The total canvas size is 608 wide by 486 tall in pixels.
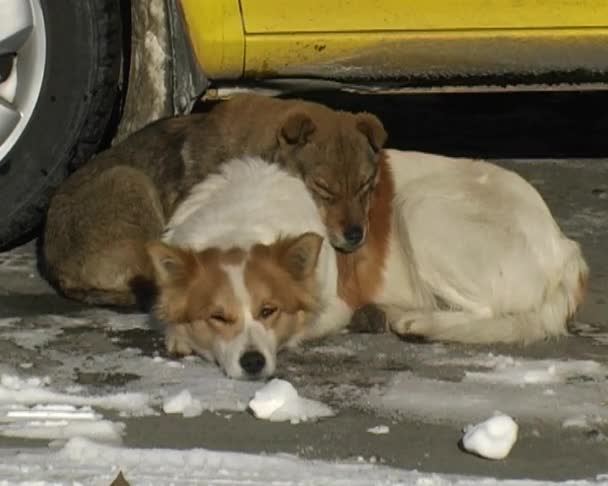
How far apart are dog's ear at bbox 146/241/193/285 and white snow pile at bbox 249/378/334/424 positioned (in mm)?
708

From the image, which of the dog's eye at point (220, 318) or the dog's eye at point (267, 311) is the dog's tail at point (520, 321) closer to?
the dog's eye at point (267, 311)

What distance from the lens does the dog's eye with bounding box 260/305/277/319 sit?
5684 millimetres

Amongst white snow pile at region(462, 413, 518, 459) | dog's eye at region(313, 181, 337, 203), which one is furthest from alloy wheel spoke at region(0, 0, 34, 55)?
white snow pile at region(462, 413, 518, 459)

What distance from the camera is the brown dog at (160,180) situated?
256 inches

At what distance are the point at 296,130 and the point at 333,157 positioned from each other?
20 cm

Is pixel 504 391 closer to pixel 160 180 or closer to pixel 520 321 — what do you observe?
pixel 520 321

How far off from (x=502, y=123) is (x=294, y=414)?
180 inches

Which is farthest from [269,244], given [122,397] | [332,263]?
[122,397]

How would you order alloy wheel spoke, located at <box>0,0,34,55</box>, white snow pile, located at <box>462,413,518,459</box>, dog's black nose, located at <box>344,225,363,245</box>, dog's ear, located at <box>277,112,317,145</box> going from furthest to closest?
1. dog's ear, located at <box>277,112,317,145</box>
2. alloy wheel spoke, located at <box>0,0,34,55</box>
3. dog's black nose, located at <box>344,225,363,245</box>
4. white snow pile, located at <box>462,413,518,459</box>

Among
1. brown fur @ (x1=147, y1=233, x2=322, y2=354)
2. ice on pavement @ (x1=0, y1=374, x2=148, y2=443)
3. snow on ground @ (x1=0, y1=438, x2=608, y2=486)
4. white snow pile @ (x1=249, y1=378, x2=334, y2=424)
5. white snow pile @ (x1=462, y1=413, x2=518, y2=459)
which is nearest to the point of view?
snow on ground @ (x1=0, y1=438, x2=608, y2=486)

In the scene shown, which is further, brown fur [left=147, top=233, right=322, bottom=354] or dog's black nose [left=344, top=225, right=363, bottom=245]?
dog's black nose [left=344, top=225, right=363, bottom=245]

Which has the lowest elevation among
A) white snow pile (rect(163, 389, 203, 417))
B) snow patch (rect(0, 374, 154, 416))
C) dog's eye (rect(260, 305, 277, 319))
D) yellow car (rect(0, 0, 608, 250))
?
snow patch (rect(0, 374, 154, 416))

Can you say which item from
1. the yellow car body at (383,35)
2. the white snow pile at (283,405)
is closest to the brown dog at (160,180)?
the yellow car body at (383,35)

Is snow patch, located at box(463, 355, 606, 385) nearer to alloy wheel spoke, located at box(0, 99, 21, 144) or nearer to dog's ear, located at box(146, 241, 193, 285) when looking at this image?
dog's ear, located at box(146, 241, 193, 285)
